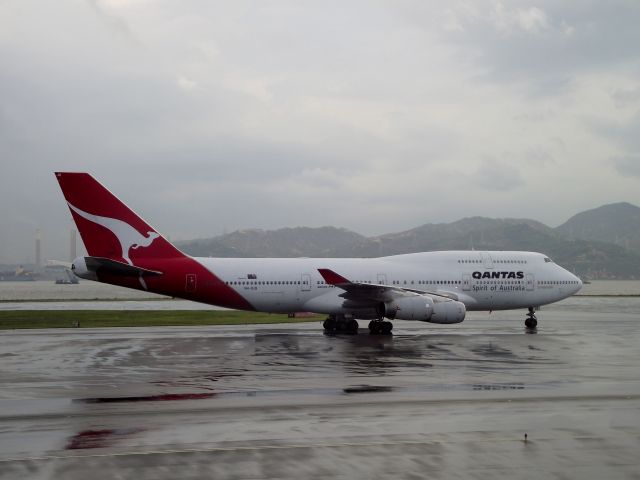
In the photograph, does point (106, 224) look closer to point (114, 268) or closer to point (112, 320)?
point (114, 268)

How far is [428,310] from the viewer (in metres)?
31.0

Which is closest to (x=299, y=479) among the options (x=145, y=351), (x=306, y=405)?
(x=306, y=405)

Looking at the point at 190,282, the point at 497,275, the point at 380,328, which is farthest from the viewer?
the point at 497,275

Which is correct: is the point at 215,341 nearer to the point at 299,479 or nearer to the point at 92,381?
the point at 92,381

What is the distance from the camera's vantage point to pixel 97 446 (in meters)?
10.7

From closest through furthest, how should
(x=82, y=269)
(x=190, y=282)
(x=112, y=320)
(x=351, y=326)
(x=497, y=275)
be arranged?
1. (x=82, y=269)
2. (x=190, y=282)
3. (x=351, y=326)
4. (x=497, y=275)
5. (x=112, y=320)

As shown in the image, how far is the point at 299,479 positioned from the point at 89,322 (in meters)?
33.9

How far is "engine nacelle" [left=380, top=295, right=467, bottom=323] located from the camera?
31.0 metres

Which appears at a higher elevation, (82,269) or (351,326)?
(82,269)

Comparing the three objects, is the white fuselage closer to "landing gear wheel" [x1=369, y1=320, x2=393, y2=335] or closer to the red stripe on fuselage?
the red stripe on fuselage

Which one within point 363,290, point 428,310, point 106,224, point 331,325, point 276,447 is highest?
point 106,224

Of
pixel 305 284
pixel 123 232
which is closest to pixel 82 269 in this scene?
pixel 123 232

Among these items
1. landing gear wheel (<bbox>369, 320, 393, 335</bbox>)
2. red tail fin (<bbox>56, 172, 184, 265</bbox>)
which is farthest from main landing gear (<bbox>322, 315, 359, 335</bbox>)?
red tail fin (<bbox>56, 172, 184, 265</bbox>)

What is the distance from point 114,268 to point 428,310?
568 inches
